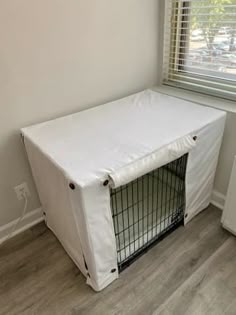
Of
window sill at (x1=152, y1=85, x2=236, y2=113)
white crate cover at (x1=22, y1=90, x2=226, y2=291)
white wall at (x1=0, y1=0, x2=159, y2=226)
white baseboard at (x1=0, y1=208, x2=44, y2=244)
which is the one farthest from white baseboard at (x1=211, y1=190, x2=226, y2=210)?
white baseboard at (x1=0, y1=208, x2=44, y2=244)

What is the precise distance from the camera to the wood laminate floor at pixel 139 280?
1.23m

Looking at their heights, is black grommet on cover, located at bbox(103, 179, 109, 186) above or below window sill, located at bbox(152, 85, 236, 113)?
below

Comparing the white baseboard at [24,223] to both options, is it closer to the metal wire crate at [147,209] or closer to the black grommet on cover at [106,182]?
the metal wire crate at [147,209]

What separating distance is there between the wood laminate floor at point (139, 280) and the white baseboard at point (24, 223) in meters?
0.06

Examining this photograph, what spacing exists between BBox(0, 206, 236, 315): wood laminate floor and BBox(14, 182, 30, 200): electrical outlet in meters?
0.28

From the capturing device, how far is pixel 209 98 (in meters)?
1.65

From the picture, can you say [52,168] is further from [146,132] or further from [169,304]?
[169,304]

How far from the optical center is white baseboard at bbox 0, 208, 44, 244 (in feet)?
5.21

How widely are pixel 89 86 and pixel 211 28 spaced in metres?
0.84

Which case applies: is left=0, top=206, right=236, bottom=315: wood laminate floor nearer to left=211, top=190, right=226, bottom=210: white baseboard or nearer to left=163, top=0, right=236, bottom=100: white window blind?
left=211, top=190, right=226, bottom=210: white baseboard

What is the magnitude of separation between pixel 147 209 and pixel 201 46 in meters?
1.13

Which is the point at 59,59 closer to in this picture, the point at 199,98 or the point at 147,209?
the point at 199,98

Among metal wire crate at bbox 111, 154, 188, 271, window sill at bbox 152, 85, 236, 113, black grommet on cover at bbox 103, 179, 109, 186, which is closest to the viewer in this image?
black grommet on cover at bbox 103, 179, 109, 186

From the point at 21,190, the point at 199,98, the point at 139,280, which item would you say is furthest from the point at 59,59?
the point at 139,280
